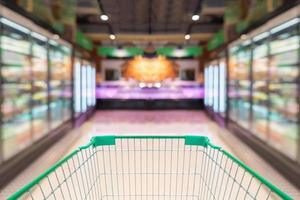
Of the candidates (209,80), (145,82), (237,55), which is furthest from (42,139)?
(145,82)

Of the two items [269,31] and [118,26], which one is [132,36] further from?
[269,31]

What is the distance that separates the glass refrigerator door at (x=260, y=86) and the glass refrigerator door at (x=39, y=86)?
13.2 feet

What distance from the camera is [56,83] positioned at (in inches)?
321

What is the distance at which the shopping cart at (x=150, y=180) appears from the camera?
1.67 metres

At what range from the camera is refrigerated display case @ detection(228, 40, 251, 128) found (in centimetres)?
776

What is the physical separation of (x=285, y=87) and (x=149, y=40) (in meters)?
11.8

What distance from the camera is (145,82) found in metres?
17.9

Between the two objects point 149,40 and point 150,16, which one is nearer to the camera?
point 150,16

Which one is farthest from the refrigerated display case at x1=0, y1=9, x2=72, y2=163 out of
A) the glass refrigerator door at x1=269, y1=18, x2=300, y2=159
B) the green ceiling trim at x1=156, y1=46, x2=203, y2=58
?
the green ceiling trim at x1=156, y1=46, x2=203, y2=58

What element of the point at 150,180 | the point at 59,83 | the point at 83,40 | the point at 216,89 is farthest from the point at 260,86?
the point at 83,40

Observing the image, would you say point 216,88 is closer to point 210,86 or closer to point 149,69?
point 210,86

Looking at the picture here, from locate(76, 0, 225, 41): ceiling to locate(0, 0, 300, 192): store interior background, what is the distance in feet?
0.11

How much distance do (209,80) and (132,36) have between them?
12.5ft

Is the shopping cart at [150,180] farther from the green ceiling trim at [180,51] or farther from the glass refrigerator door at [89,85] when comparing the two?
the green ceiling trim at [180,51]
